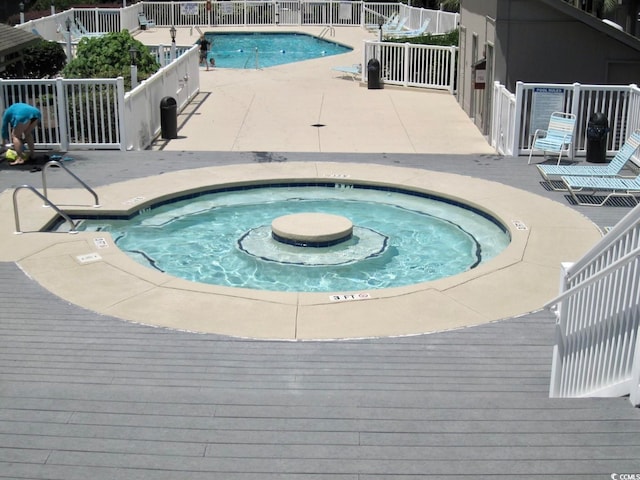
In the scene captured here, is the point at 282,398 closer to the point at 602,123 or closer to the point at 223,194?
the point at 223,194

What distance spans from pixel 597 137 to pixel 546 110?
3.25 ft

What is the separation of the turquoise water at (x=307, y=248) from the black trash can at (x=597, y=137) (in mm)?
3234

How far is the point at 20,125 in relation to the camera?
13969 mm

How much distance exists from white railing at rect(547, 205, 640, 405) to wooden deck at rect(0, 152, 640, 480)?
0.57 ft

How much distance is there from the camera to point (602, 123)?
14.3m

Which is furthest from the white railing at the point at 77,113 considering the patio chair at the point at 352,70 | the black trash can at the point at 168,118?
the patio chair at the point at 352,70

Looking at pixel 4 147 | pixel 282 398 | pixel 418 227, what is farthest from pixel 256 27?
pixel 282 398

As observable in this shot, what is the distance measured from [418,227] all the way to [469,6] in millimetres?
9005

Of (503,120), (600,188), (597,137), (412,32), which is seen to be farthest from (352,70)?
(600,188)

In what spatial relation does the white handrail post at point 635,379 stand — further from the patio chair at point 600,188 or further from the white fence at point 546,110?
the white fence at point 546,110

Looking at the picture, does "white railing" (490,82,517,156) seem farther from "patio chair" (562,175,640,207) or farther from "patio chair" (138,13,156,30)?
"patio chair" (138,13,156,30)

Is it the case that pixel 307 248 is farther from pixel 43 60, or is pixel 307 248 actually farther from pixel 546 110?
pixel 43 60

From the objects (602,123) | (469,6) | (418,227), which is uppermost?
(469,6)

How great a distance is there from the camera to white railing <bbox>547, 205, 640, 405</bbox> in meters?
5.37
